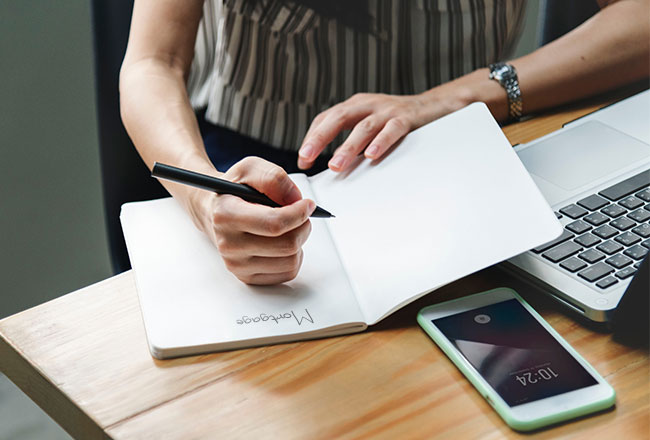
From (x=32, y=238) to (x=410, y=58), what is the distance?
3.22ft

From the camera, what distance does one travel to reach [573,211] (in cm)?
62

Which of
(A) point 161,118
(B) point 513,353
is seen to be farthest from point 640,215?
(A) point 161,118

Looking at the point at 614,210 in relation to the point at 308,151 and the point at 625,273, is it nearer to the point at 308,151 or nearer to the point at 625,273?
the point at 625,273

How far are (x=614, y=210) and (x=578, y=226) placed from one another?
4 cm

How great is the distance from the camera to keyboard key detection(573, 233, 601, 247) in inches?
22.7

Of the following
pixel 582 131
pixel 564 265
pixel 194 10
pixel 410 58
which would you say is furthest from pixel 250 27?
pixel 564 265

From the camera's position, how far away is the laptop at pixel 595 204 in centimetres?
54

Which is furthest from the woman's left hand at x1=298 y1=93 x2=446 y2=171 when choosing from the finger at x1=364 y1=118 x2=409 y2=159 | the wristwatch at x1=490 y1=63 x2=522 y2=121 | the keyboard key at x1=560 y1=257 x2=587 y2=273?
the keyboard key at x1=560 y1=257 x2=587 y2=273

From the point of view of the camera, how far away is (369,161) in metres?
0.71

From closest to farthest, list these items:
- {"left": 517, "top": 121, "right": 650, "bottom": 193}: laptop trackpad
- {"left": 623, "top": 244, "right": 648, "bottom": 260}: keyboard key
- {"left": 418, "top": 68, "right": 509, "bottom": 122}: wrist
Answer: {"left": 623, "top": 244, "right": 648, "bottom": 260}: keyboard key
{"left": 517, "top": 121, "right": 650, "bottom": 193}: laptop trackpad
{"left": 418, "top": 68, "right": 509, "bottom": 122}: wrist

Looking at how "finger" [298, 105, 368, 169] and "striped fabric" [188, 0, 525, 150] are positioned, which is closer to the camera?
"finger" [298, 105, 368, 169]

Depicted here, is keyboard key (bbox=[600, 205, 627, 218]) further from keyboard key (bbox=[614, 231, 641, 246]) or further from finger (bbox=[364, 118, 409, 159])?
finger (bbox=[364, 118, 409, 159])

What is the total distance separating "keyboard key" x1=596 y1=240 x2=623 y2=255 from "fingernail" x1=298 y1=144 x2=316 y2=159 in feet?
0.97

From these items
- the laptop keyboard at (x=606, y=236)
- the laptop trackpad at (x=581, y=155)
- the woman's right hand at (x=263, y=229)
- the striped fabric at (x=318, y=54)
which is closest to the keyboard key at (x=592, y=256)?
the laptop keyboard at (x=606, y=236)
